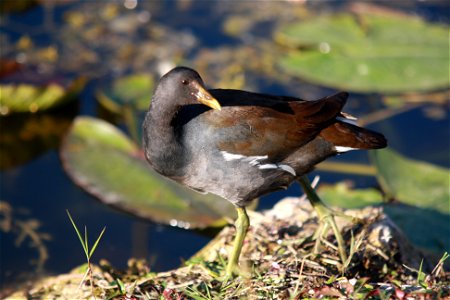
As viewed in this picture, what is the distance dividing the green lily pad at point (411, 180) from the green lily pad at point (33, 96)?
1799 mm

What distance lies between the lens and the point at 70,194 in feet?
12.3


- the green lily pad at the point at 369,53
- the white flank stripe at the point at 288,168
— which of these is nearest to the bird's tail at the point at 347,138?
the white flank stripe at the point at 288,168

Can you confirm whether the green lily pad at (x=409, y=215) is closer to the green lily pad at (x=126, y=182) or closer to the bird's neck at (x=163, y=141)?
the green lily pad at (x=126, y=182)

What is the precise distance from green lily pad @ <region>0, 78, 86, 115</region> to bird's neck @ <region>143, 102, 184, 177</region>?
1.91m

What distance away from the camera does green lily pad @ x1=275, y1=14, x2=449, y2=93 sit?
13.9 feet

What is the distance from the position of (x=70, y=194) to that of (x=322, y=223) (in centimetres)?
158

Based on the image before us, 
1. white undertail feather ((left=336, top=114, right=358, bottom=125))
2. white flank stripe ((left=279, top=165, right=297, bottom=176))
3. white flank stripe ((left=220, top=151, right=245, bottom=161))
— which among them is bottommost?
white flank stripe ((left=279, top=165, right=297, bottom=176))

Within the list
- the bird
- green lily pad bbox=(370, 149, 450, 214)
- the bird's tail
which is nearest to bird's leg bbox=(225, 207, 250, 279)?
the bird

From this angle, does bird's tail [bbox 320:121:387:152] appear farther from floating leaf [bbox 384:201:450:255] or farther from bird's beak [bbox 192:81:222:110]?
floating leaf [bbox 384:201:450:255]

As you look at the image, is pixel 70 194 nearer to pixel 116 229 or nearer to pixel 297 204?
pixel 116 229

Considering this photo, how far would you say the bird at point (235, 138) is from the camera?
2348mm

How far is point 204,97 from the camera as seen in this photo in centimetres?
230

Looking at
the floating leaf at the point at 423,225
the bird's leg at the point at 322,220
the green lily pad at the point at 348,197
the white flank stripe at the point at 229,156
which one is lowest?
the green lily pad at the point at 348,197

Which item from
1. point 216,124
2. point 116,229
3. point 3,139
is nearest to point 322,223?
point 216,124
